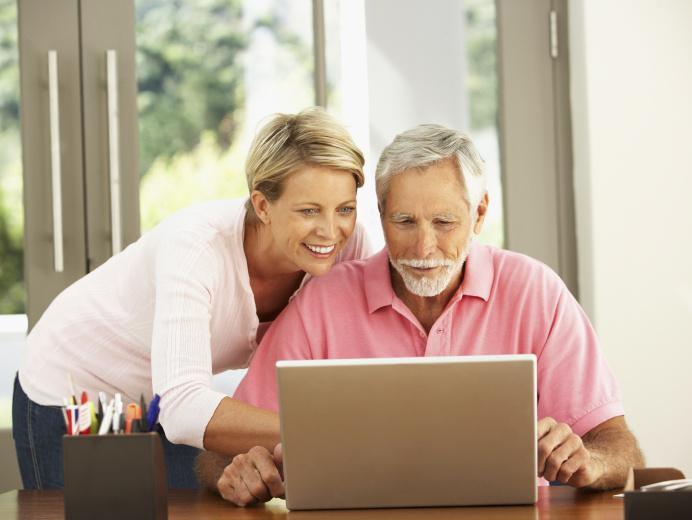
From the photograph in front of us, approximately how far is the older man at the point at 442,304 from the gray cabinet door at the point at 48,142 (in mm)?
1380

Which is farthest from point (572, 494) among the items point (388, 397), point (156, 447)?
point (156, 447)

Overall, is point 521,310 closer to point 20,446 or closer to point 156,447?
point 156,447

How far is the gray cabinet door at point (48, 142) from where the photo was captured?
317 cm

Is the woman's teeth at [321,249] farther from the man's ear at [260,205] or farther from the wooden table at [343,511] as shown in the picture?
the wooden table at [343,511]

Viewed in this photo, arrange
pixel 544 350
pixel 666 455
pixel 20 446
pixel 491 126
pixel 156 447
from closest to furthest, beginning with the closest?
pixel 156 447
pixel 544 350
pixel 20 446
pixel 666 455
pixel 491 126

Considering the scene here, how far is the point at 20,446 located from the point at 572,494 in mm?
1413

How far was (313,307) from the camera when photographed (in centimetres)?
205

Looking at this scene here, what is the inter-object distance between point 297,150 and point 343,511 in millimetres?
796

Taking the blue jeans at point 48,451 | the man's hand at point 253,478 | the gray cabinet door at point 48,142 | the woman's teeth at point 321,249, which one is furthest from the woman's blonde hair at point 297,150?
the gray cabinet door at point 48,142

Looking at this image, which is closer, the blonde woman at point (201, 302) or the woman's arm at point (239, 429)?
the woman's arm at point (239, 429)

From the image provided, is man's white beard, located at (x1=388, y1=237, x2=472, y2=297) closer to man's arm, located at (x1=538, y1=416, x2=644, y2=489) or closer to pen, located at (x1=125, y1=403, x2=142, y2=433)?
man's arm, located at (x1=538, y1=416, x2=644, y2=489)

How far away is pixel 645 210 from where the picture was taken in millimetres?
3100

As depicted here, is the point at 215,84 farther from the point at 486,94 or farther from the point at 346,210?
the point at 346,210

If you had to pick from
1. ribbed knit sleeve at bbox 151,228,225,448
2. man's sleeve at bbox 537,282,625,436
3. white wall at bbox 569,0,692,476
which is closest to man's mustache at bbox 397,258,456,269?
man's sleeve at bbox 537,282,625,436
